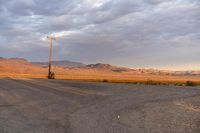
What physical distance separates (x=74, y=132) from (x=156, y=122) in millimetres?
3341

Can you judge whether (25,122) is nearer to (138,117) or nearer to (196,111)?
(138,117)

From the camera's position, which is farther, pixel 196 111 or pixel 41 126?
pixel 196 111

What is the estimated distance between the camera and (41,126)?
11.7 meters

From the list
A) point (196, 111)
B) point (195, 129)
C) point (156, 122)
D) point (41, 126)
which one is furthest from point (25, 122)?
point (196, 111)

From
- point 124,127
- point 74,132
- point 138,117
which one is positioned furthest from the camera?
point 138,117

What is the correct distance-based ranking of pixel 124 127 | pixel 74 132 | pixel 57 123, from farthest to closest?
pixel 57 123 → pixel 124 127 → pixel 74 132

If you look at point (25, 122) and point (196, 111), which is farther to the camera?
point (196, 111)

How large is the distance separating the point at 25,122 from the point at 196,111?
272 inches

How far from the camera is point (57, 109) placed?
16500 millimetres

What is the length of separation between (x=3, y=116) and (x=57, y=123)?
3.32 meters

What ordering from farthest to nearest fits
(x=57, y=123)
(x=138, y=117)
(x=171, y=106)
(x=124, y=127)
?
1. (x=171, y=106)
2. (x=138, y=117)
3. (x=57, y=123)
4. (x=124, y=127)

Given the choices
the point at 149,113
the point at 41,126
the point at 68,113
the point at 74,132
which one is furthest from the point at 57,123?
the point at 149,113

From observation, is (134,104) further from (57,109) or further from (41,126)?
(41,126)

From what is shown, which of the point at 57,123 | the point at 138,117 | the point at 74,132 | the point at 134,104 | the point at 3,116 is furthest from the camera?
the point at 134,104
